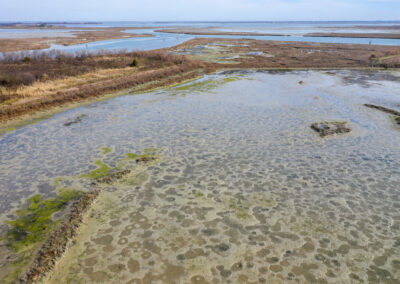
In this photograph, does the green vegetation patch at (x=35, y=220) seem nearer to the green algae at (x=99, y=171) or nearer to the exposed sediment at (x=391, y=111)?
the green algae at (x=99, y=171)

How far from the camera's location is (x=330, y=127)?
1828 cm

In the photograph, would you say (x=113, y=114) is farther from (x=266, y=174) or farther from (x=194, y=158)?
(x=266, y=174)

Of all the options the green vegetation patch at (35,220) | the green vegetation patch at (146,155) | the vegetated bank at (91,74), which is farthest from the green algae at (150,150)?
the vegetated bank at (91,74)

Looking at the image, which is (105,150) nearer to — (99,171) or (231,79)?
(99,171)

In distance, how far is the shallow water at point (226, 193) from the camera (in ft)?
24.5

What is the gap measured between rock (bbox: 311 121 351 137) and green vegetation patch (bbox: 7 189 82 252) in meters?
14.3

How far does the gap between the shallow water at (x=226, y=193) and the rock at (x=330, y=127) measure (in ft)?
1.92

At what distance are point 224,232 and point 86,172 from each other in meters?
7.11

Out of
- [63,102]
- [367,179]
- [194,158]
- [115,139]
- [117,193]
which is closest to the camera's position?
[117,193]

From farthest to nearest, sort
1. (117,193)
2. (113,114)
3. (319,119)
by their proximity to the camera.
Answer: (113,114), (319,119), (117,193)

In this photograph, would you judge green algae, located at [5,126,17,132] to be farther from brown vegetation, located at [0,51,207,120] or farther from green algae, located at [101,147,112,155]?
green algae, located at [101,147,112,155]

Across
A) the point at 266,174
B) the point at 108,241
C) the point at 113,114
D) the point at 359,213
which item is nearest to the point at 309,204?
the point at 359,213

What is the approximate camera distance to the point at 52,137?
54.6 feet

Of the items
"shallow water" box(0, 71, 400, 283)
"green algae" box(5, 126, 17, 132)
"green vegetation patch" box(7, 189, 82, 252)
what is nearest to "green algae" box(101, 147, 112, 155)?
"shallow water" box(0, 71, 400, 283)
